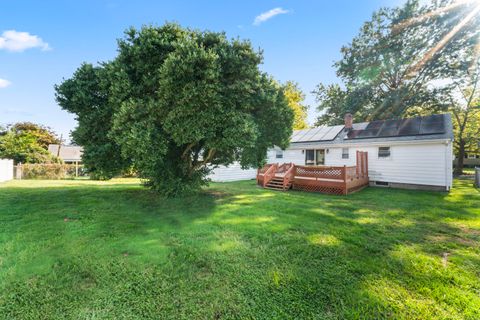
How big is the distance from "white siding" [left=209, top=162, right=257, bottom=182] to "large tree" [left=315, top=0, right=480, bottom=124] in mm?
15002

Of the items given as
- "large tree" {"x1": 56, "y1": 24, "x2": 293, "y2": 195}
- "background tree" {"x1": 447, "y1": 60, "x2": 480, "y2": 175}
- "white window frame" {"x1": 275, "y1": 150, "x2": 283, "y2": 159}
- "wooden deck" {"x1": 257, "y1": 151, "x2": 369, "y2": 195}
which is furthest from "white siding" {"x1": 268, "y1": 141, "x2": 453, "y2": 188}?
"background tree" {"x1": 447, "y1": 60, "x2": 480, "y2": 175}

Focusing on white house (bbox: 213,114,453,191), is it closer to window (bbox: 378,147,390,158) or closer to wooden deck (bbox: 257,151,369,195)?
window (bbox: 378,147,390,158)

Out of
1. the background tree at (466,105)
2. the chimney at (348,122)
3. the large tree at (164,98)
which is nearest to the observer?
the large tree at (164,98)

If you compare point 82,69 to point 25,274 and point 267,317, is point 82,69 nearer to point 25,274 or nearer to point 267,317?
point 25,274

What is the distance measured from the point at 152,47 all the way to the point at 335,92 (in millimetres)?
24758

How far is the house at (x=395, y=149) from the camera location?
10891 millimetres

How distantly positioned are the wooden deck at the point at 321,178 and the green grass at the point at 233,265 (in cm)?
418

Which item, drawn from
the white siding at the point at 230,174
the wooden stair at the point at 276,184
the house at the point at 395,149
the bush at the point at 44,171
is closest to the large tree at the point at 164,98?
the wooden stair at the point at 276,184

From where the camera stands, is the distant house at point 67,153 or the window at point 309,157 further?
the distant house at point 67,153

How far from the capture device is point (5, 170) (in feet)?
47.2

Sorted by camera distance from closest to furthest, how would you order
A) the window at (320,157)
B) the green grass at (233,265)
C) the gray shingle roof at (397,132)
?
the green grass at (233,265) → the gray shingle roof at (397,132) → the window at (320,157)

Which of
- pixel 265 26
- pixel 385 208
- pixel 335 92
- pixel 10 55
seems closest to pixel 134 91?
pixel 265 26

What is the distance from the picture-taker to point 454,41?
18797mm

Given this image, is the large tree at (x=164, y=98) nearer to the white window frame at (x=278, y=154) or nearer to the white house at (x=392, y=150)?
the white house at (x=392, y=150)
